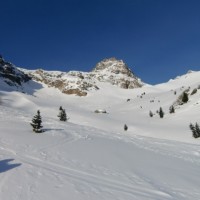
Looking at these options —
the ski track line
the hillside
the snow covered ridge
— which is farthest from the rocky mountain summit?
the ski track line

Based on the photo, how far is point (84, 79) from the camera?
14012 cm

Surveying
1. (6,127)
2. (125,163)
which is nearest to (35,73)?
(6,127)

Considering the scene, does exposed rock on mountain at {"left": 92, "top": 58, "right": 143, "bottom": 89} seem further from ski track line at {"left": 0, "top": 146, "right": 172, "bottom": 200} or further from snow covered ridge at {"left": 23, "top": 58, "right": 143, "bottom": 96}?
ski track line at {"left": 0, "top": 146, "right": 172, "bottom": 200}

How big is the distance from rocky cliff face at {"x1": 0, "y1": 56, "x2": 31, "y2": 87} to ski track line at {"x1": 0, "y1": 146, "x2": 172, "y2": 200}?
316 ft

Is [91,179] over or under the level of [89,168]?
under

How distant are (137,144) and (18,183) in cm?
1532

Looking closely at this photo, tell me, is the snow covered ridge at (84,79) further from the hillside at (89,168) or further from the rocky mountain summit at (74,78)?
the hillside at (89,168)

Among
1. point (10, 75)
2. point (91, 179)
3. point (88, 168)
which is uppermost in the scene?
point (10, 75)

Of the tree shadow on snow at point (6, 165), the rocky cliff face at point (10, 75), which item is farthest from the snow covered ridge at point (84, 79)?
the tree shadow on snow at point (6, 165)

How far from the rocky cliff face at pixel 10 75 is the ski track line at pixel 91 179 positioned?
3794 inches

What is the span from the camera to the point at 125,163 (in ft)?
55.5

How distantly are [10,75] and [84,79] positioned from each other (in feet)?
115

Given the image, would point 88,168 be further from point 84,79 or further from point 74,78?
point 84,79

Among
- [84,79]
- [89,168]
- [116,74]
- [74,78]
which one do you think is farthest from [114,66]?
[89,168]
